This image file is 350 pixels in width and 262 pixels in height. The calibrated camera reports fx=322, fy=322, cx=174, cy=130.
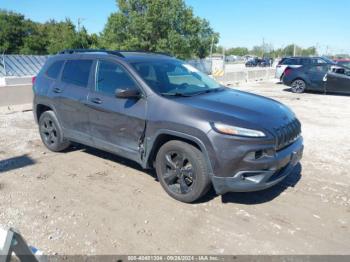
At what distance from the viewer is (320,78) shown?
1495 centimetres

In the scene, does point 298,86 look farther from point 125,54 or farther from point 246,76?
point 125,54

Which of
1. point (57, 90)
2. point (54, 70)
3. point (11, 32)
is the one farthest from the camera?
point (11, 32)

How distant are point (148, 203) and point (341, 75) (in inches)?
540

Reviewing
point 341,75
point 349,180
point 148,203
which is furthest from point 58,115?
point 341,75

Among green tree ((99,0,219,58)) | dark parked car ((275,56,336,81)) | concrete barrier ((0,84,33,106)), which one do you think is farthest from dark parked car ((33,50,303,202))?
green tree ((99,0,219,58))

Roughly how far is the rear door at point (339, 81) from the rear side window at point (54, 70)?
12981mm

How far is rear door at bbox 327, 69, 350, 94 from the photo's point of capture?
14.6m

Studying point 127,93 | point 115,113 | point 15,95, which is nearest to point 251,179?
point 127,93

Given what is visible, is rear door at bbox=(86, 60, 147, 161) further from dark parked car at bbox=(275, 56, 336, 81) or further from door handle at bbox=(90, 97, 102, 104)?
dark parked car at bbox=(275, 56, 336, 81)

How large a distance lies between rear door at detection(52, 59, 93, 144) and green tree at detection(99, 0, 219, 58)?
33.9 meters

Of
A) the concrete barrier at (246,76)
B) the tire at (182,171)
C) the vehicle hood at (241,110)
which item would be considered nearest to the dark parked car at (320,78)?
the concrete barrier at (246,76)

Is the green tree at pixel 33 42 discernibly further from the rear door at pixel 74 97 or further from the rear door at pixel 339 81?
the rear door at pixel 74 97

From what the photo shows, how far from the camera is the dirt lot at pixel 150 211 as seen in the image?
3246 millimetres

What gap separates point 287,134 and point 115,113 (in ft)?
7.41
